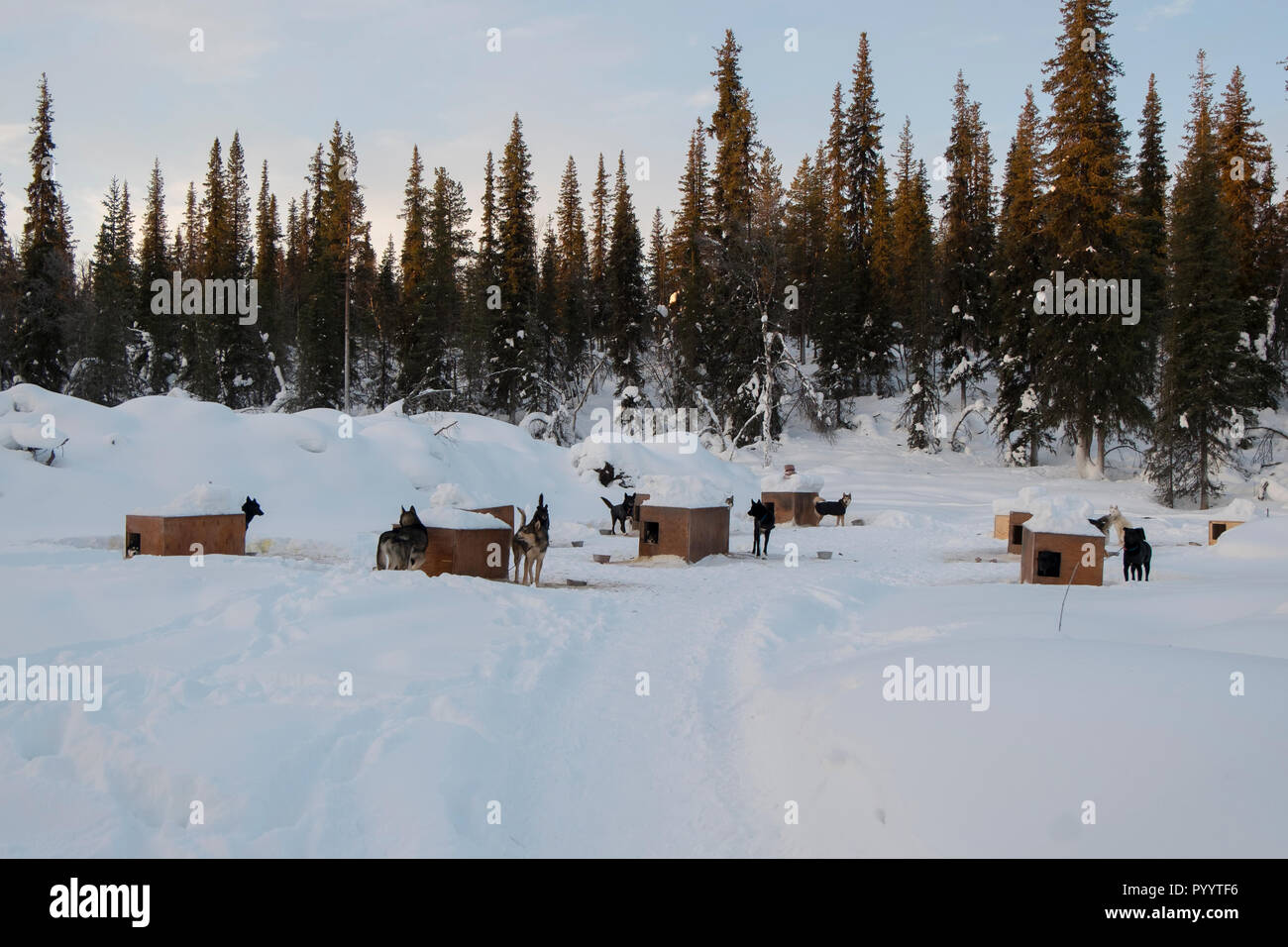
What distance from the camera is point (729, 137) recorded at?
4553 cm

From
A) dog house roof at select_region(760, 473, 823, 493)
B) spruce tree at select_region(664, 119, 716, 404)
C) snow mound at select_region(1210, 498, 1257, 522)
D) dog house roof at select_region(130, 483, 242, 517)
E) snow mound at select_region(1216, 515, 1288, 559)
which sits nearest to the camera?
dog house roof at select_region(130, 483, 242, 517)

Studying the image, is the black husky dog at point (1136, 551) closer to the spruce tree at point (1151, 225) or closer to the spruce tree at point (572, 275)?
the spruce tree at point (1151, 225)

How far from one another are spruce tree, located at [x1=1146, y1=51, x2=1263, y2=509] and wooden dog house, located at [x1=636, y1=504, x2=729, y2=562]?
70.9ft

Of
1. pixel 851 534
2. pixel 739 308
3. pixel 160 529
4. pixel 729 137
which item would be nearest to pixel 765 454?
pixel 739 308

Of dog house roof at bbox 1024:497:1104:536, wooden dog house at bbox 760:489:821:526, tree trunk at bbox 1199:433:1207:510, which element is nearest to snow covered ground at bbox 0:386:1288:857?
dog house roof at bbox 1024:497:1104:536

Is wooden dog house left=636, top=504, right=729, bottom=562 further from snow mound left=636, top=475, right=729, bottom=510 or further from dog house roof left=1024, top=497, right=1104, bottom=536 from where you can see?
dog house roof left=1024, top=497, right=1104, bottom=536

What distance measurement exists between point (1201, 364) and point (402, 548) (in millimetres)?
29173

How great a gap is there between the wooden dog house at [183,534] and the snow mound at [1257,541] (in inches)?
689

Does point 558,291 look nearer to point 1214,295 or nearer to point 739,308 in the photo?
point 739,308
